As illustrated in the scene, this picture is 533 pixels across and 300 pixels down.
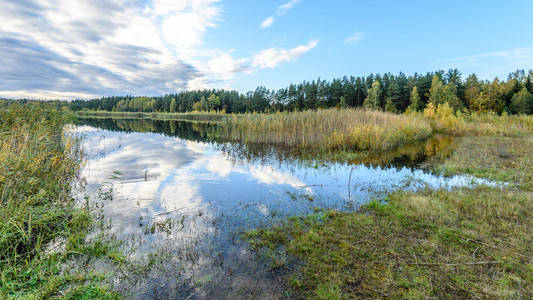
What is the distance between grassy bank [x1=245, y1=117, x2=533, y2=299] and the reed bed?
314 inches

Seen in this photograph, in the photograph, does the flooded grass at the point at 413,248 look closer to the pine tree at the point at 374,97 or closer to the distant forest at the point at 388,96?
the distant forest at the point at 388,96

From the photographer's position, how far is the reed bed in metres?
13.6

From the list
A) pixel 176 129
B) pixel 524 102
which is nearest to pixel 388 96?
pixel 524 102

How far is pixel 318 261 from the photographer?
10.8ft

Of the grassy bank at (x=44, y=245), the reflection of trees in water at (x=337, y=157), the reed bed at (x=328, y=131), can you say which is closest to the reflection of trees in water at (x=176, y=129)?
the reed bed at (x=328, y=131)

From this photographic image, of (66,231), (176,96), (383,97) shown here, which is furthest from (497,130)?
(176,96)

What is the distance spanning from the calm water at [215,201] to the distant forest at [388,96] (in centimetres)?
1304

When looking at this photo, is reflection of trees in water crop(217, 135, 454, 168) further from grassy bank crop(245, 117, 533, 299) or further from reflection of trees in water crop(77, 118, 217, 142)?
reflection of trees in water crop(77, 118, 217, 142)

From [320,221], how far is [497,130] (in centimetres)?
2571

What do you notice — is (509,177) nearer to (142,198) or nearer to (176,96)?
(142,198)

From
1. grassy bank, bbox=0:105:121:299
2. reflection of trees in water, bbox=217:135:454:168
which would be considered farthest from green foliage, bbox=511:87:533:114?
grassy bank, bbox=0:105:121:299

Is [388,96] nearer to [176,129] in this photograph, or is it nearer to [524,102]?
[524,102]

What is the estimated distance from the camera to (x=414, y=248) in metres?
3.52

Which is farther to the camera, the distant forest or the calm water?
the distant forest
